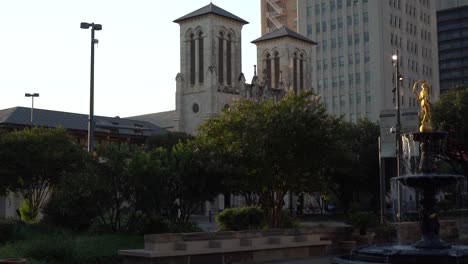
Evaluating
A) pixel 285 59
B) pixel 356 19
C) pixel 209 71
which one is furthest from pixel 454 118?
pixel 356 19

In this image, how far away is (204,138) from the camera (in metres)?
33.0

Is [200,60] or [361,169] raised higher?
[200,60]

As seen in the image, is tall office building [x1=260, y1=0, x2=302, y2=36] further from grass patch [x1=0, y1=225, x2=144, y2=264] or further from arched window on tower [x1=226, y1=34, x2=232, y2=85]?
grass patch [x1=0, y1=225, x2=144, y2=264]

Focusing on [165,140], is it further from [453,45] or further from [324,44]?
[453,45]

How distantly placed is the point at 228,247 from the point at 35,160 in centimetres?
2346

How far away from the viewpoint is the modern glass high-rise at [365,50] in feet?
383

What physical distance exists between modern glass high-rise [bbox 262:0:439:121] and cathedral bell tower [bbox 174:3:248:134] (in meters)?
22.3

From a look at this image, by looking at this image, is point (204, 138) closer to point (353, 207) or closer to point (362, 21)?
point (353, 207)

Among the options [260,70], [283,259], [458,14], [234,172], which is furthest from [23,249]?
[458,14]

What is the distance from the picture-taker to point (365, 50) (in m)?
118

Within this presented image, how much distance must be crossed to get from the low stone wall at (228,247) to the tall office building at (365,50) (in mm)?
91699

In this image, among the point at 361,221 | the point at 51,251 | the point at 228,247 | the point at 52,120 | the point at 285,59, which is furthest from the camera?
the point at 285,59

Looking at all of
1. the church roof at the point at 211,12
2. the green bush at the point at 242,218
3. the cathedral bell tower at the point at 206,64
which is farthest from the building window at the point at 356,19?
the green bush at the point at 242,218

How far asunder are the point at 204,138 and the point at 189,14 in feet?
246
